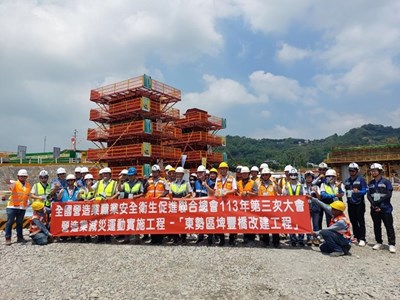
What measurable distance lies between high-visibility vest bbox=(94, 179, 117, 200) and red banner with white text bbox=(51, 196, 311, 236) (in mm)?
212

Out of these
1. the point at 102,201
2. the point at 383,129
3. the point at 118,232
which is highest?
the point at 383,129

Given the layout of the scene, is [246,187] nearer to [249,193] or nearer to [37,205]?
[249,193]

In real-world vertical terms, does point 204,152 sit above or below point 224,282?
above

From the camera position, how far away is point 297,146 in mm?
178875

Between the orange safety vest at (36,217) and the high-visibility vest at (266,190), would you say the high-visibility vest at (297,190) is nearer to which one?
the high-visibility vest at (266,190)

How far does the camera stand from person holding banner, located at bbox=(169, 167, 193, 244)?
7.95 m

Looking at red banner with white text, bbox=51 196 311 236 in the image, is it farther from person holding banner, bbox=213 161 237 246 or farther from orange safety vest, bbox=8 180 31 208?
orange safety vest, bbox=8 180 31 208

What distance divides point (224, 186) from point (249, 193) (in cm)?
64

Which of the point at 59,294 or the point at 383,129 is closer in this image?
the point at 59,294

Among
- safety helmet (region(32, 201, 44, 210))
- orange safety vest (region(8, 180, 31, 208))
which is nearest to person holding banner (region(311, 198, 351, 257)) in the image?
safety helmet (region(32, 201, 44, 210))

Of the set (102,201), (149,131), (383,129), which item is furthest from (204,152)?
(383,129)

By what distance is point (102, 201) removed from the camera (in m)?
8.27

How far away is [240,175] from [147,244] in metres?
2.90

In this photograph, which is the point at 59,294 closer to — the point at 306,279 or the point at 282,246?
the point at 306,279
